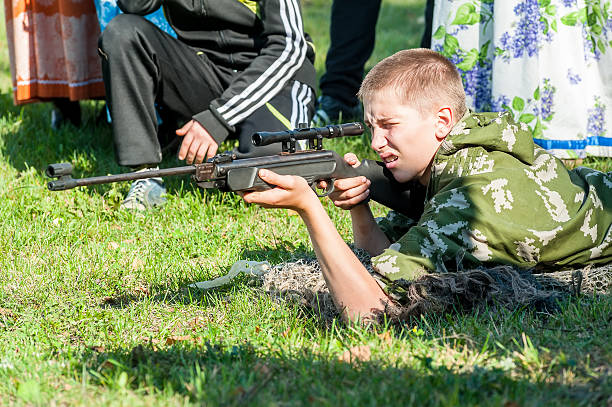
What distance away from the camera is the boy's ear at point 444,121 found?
3.19m

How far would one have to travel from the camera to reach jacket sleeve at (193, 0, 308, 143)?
175 inches

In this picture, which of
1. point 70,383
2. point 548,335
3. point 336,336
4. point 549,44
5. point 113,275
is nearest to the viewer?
point 70,383

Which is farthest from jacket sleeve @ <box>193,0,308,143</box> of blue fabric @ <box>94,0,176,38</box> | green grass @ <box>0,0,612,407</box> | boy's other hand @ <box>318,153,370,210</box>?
boy's other hand @ <box>318,153,370,210</box>

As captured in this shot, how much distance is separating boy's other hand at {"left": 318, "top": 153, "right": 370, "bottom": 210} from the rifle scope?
14 centimetres

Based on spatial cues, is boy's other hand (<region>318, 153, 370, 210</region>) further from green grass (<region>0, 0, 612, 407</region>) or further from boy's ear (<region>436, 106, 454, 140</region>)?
green grass (<region>0, 0, 612, 407</region>)

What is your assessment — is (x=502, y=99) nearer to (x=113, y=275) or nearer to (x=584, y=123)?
(x=584, y=123)

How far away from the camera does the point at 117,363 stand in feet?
7.95

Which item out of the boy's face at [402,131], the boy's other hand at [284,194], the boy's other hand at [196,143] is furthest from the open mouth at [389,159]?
the boy's other hand at [196,143]

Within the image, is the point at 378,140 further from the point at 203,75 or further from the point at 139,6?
the point at 139,6

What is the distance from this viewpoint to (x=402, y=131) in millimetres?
3145

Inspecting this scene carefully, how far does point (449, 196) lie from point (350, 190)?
578 millimetres

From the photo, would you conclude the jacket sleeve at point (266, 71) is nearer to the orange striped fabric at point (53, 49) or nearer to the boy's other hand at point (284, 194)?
the orange striped fabric at point (53, 49)

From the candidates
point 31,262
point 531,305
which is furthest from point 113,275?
point 531,305

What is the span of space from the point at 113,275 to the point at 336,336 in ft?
4.36
